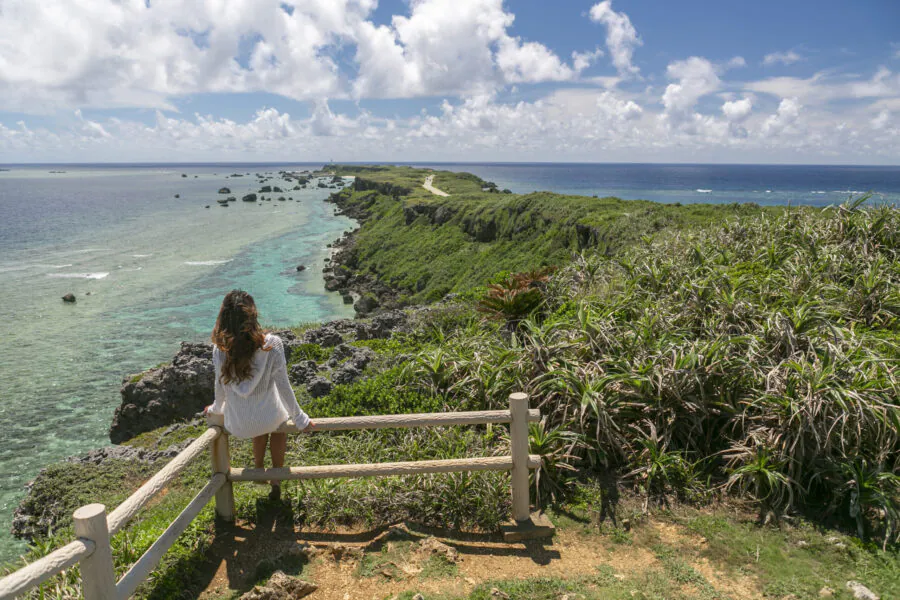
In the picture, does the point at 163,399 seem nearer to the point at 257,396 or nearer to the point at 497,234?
the point at 257,396

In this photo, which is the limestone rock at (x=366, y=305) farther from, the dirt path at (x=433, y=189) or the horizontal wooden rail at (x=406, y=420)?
the dirt path at (x=433, y=189)

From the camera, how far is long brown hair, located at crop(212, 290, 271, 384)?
16.8 ft

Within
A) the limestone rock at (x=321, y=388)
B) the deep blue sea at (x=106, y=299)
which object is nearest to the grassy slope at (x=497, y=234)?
the deep blue sea at (x=106, y=299)

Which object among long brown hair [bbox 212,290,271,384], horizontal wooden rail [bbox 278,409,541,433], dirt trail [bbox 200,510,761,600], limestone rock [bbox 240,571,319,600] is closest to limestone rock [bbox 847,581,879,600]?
dirt trail [bbox 200,510,761,600]

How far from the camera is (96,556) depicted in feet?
12.3

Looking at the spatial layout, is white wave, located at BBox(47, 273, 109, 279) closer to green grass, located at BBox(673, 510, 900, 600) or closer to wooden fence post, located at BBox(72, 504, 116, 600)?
wooden fence post, located at BBox(72, 504, 116, 600)

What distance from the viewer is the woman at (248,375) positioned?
5125mm

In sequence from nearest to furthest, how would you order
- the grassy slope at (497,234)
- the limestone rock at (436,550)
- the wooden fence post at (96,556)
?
the wooden fence post at (96,556) → the limestone rock at (436,550) → the grassy slope at (497,234)

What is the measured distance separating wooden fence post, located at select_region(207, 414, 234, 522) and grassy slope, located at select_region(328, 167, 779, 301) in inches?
667

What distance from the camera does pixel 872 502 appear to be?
5840 millimetres

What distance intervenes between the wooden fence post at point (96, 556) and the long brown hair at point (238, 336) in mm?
1663

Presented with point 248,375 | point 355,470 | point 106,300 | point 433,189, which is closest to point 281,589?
point 355,470

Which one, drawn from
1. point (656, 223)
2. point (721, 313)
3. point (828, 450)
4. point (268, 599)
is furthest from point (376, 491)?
point (656, 223)

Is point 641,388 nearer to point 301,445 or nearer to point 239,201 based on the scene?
point 301,445
